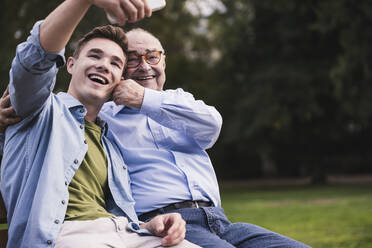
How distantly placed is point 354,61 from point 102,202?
52.8ft

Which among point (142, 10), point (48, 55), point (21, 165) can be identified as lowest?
point (21, 165)

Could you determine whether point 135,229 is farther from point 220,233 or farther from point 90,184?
point 220,233

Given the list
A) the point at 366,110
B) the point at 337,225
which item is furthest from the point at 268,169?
the point at 337,225

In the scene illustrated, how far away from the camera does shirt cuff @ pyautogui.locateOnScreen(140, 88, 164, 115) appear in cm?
283

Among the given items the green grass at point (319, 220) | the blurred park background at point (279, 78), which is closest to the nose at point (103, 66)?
the green grass at point (319, 220)

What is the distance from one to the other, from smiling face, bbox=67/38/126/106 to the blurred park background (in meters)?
7.46

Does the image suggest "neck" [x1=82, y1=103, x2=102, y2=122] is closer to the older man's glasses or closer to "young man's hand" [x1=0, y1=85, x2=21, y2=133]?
"young man's hand" [x1=0, y1=85, x2=21, y2=133]

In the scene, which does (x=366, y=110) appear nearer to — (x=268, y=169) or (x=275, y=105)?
(x=275, y=105)

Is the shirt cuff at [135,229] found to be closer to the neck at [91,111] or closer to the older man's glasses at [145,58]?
Answer: the neck at [91,111]

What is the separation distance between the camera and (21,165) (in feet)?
7.57

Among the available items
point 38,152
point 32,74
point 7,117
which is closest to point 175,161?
point 38,152

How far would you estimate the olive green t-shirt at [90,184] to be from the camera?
2.35 metres

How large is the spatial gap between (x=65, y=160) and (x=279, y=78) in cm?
1970

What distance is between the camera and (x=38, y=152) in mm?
2324
